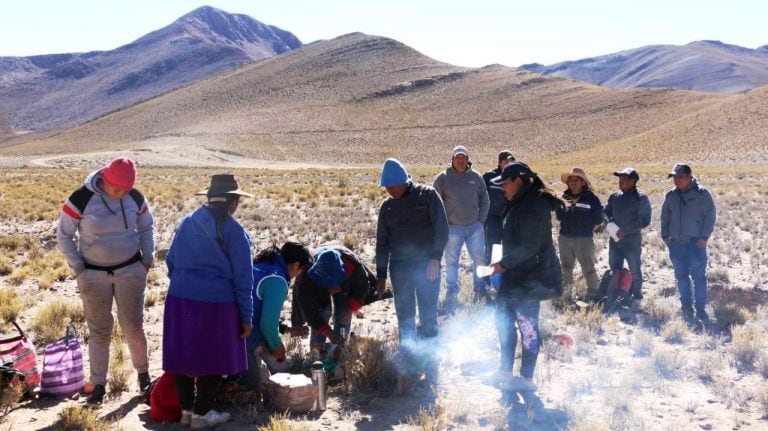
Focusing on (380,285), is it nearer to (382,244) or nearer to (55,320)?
(382,244)

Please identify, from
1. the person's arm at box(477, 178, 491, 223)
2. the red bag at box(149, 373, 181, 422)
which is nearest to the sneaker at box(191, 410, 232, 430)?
the red bag at box(149, 373, 181, 422)

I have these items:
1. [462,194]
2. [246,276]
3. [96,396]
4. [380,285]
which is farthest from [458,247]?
[96,396]

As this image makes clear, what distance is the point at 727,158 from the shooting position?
5662cm

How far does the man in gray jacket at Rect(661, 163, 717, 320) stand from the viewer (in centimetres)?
720

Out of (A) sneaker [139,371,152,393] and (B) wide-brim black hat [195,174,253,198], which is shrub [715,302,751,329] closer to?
(B) wide-brim black hat [195,174,253,198]

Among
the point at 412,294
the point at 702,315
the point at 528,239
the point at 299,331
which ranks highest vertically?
the point at 528,239

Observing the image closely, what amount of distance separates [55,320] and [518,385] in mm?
5113

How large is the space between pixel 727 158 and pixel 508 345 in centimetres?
5975

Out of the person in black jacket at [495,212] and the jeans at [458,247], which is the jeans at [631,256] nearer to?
the person in black jacket at [495,212]

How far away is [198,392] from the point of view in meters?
4.46

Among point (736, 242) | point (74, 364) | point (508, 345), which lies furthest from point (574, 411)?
point (736, 242)

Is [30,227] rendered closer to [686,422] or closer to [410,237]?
[410,237]

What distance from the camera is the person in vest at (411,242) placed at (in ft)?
18.8

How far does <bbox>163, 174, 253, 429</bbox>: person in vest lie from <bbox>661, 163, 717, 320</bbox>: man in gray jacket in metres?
5.30
